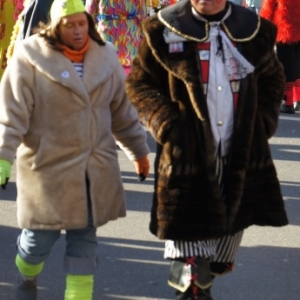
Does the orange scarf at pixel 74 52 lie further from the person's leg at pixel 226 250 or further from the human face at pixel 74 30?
the person's leg at pixel 226 250

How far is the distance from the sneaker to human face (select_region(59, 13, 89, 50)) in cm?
117

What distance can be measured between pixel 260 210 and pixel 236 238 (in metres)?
0.17

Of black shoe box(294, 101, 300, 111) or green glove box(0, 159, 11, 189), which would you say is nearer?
green glove box(0, 159, 11, 189)

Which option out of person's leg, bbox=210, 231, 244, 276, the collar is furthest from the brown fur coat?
person's leg, bbox=210, 231, 244, 276

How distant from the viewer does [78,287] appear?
455 centimetres

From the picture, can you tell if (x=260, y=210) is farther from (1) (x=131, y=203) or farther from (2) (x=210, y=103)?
(1) (x=131, y=203)

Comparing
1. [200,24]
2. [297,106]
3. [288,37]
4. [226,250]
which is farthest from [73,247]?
[297,106]

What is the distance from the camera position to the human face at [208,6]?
418 centimetres

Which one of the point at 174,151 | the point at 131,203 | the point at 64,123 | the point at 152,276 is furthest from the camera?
the point at 131,203

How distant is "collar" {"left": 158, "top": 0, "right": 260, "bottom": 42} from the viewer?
4.20 metres

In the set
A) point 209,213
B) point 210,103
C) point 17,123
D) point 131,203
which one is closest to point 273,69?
point 210,103

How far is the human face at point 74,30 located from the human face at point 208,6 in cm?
55

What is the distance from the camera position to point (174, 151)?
13.7 feet

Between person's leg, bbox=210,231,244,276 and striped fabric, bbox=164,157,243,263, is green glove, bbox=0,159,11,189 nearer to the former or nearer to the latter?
striped fabric, bbox=164,157,243,263
